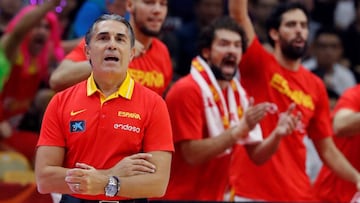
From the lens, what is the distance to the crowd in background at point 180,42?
905 centimetres

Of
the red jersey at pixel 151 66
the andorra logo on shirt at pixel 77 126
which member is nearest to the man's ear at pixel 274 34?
the red jersey at pixel 151 66

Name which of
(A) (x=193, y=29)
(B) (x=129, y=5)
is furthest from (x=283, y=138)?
(A) (x=193, y=29)

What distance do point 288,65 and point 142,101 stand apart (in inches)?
111

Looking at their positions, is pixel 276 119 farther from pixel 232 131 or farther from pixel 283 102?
pixel 232 131

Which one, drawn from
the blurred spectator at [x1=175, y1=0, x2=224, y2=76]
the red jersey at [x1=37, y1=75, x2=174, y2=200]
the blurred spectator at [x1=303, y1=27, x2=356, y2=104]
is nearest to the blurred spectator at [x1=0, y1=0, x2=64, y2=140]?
the blurred spectator at [x1=175, y1=0, x2=224, y2=76]

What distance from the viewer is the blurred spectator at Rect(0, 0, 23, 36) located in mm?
9391

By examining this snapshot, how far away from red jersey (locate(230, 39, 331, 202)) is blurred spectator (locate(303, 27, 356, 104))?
100 inches

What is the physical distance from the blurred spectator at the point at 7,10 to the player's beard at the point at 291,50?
2930 millimetres

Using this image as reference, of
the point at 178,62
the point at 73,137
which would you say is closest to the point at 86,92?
the point at 73,137

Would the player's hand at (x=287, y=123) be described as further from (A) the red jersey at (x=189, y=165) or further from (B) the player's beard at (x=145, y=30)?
(B) the player's beard at (x=145, y=30)

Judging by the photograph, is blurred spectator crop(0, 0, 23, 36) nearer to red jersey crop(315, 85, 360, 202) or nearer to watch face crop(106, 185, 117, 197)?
red jersey crop(315, 85, 360, 202)

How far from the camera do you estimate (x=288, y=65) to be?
7938 mm

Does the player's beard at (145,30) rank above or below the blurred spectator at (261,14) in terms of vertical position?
above

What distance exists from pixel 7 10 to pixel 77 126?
445 cm
